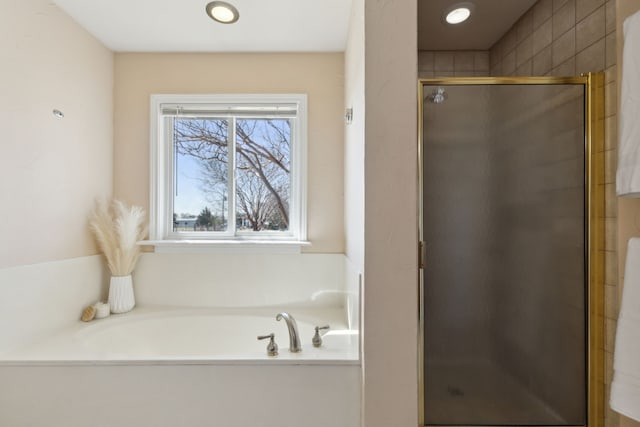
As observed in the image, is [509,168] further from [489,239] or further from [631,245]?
[631,245]

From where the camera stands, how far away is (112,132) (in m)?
2.26

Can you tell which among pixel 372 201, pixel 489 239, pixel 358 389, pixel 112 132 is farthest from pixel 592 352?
pixel 112 132

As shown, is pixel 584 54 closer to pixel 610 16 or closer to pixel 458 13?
pixel 610 16

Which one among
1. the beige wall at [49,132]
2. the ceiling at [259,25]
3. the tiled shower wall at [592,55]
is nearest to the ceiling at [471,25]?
the ceiling at [259,25]

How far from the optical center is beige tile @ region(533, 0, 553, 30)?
1715mm

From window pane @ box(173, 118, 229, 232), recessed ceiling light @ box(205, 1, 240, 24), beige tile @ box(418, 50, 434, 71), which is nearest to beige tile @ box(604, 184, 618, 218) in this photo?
beige tile @ box(418, 50, 434, 71)

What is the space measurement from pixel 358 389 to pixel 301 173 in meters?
1.33

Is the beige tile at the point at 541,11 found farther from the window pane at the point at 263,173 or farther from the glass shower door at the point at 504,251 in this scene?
the window pane at the point at 263,173

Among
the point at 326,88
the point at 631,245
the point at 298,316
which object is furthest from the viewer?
the point at 326,88

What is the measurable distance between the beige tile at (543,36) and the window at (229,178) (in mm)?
1434

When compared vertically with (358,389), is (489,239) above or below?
above

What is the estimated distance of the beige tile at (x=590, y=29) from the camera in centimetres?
140

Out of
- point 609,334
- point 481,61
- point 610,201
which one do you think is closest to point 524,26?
point 481,61

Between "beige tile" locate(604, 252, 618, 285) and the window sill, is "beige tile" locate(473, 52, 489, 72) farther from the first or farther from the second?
the window sill
